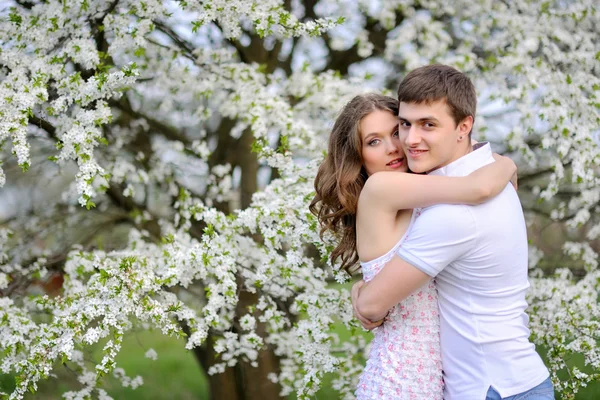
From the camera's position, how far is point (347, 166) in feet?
8.96

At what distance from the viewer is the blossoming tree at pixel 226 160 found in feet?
11.8

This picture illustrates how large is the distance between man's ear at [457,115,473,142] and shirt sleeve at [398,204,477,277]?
1.23ft

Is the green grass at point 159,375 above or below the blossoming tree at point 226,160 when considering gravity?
below

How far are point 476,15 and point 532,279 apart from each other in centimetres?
286

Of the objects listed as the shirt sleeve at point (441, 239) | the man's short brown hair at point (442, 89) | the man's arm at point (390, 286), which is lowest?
the man's arm at point (390, 286)

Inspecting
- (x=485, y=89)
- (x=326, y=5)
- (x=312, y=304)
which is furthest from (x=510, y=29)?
(x=312, y=304)

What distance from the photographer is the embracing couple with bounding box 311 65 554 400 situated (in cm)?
222

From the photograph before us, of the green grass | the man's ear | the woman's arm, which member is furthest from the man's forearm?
the green grass

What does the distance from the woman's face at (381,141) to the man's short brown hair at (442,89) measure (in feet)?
0.73

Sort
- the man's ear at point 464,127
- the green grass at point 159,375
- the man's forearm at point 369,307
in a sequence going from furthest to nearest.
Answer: the green grass at point 159,375 → the man's ear at point 464,127 → the man's forearm at point 369,307

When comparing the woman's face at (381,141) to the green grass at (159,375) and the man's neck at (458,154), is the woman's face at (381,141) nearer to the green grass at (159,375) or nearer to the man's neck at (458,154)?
the man's neck at (458,154)

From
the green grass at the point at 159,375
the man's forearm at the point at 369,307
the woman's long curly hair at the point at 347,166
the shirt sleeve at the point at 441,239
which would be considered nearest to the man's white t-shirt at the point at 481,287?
the shirt sleeve at the point at 441,239

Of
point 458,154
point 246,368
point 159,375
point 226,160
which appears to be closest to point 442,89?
point 458,154

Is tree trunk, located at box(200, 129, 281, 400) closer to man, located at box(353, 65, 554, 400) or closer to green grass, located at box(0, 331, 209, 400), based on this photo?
green grass, located at box(0, 331, 209, 400)
